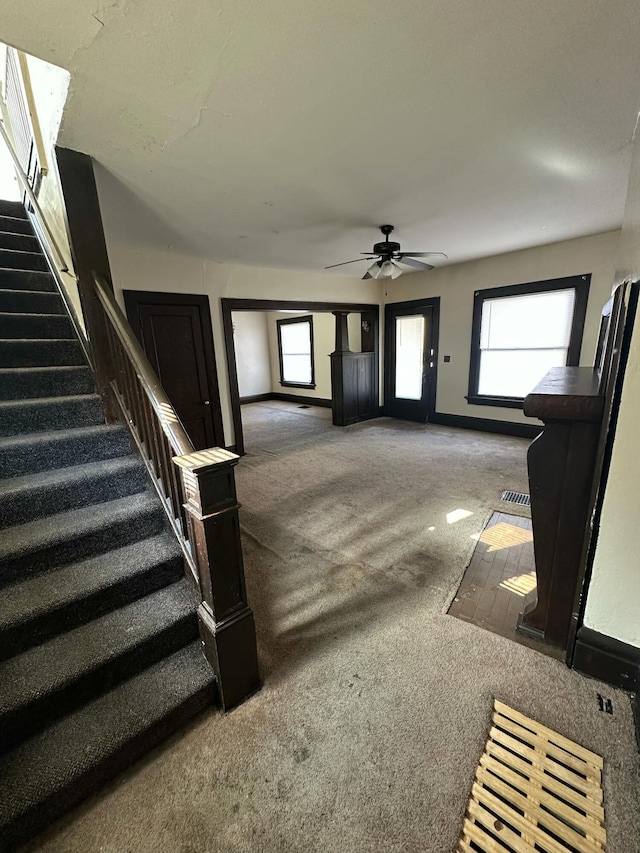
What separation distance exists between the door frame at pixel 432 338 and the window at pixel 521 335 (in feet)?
2.00

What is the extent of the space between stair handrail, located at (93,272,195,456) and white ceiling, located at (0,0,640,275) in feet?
2.66

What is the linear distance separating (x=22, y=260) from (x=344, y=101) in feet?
9.58

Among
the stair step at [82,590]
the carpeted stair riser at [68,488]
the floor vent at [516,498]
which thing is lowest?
the floor vent at [516,498]

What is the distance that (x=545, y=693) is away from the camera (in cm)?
146

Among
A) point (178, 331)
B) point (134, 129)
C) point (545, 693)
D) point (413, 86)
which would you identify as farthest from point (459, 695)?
point (178, 331)

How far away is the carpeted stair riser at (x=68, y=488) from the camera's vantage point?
5.37ft

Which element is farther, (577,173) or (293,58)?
(577,173)

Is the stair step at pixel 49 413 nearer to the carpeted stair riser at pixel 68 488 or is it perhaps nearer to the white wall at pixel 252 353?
the carpeted stair riser at pixel 68 488

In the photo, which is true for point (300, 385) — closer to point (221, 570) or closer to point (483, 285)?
point (483, 285)

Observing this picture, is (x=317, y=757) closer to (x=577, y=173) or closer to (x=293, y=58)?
(x=293, y=58)

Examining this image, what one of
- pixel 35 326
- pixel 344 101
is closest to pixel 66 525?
pixel 35 326

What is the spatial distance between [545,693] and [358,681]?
2.60 feet

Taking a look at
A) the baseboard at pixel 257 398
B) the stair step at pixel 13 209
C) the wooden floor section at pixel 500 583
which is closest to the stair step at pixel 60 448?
the wooden floor section at pixel 500 583

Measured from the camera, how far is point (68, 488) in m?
1.76
